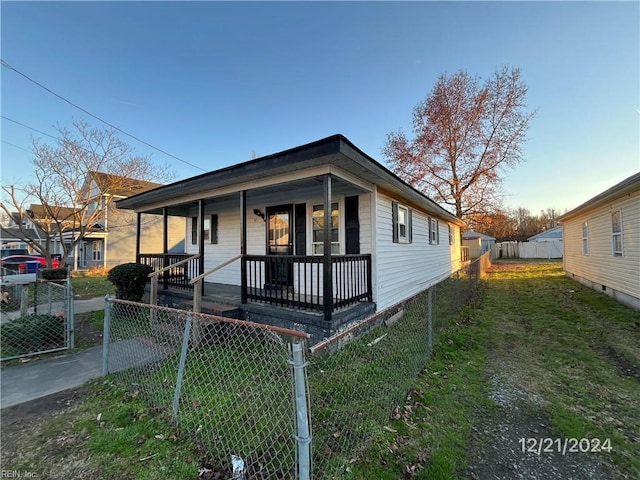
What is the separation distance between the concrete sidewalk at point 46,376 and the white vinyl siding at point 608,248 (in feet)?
39.2

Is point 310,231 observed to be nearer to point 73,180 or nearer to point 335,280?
point 335,280

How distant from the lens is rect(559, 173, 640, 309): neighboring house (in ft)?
24.2

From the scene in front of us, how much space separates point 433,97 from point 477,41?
11945 mm

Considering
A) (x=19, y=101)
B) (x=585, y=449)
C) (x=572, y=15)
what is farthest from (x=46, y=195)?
(x=572, y=15)

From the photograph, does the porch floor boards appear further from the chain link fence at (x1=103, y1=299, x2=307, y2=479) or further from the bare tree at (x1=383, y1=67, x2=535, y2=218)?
the bare tree at (x1=383, y1=67, x2=535, y2=218)

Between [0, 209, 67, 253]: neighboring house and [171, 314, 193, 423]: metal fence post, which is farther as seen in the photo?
[0, 209, 67, 253]: neighboring house

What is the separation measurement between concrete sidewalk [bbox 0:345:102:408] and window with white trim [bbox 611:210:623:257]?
12.9m

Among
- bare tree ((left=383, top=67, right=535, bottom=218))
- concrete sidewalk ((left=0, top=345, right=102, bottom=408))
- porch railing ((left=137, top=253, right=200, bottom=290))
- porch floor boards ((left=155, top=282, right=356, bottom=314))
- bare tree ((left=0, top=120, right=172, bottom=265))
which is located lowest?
concrete sidewalk ((left=0, top=345, right=102, bottom=408))

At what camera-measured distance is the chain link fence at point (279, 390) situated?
211 cm

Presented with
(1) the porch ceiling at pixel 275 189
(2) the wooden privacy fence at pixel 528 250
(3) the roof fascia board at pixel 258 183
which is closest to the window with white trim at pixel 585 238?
(1) the porch ceiling at pixel 275 189

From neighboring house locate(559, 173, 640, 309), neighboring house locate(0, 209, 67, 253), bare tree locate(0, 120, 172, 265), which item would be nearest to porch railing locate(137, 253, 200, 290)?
bare tree locate(0, 120, 172, 265)

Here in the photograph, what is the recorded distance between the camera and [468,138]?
20266mm

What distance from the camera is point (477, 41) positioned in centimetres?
1000

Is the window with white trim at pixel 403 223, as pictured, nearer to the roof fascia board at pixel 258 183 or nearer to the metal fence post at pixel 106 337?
the roof fascia board at pixel 258 183
